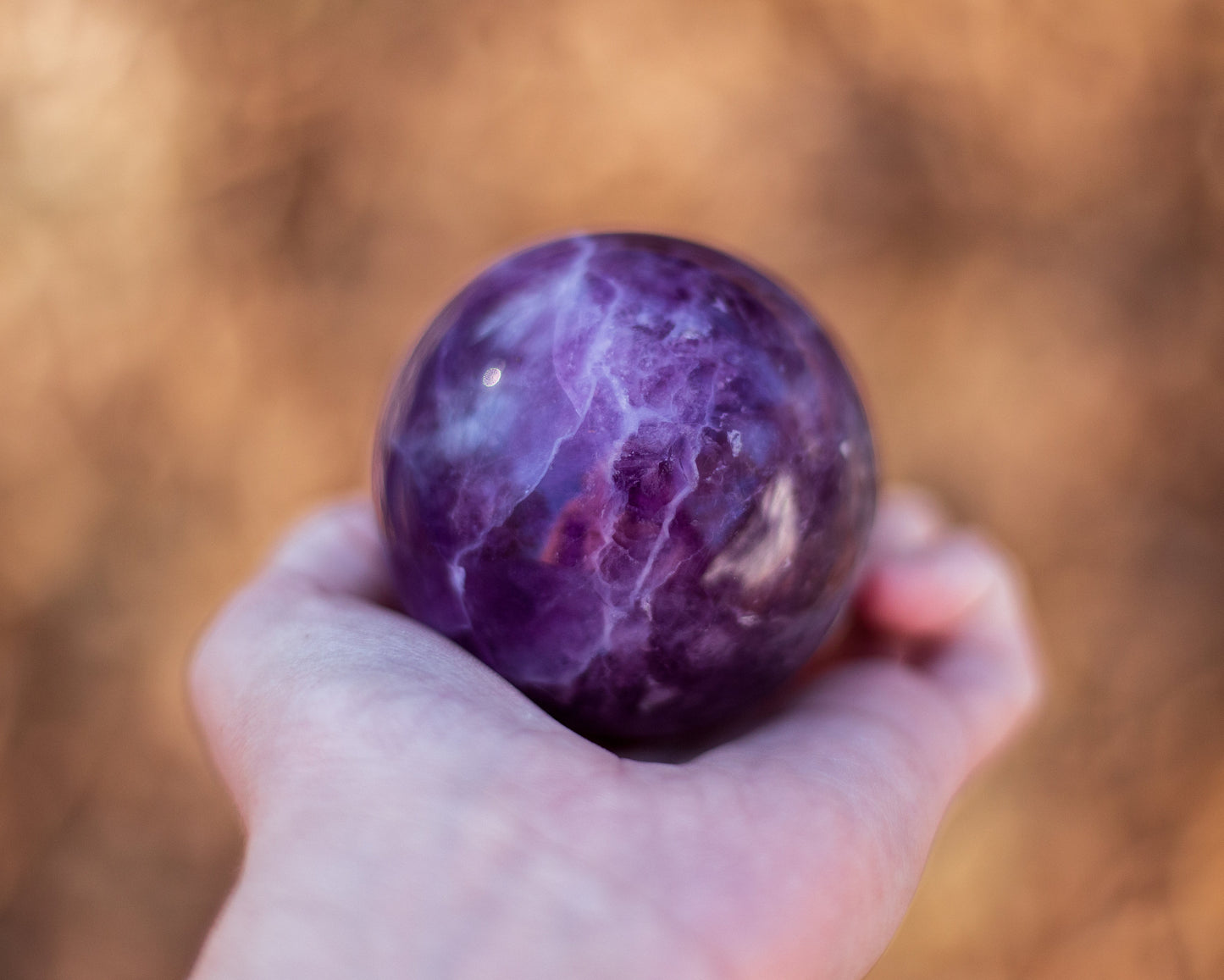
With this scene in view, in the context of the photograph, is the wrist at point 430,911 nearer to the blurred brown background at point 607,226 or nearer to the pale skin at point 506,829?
the pale skin at point 506,829

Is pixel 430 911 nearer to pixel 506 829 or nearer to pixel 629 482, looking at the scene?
pixel 506 829

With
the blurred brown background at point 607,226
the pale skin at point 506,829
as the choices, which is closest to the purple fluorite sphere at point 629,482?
the pale skin at point 506,829

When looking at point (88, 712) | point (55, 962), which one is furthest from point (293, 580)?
point (55, 962)

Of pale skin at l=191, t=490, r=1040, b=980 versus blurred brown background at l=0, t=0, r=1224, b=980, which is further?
blurred brown background at l=0, t=0, r=1224, b=980

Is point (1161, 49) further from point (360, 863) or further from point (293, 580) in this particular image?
point (360, 863)

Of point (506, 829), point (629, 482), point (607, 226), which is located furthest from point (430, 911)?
point (607, 226)

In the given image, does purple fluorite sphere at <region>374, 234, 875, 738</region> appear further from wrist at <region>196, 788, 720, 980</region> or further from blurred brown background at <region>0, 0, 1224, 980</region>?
blurred brown background at <region>0, 0, 1224, 980</region>

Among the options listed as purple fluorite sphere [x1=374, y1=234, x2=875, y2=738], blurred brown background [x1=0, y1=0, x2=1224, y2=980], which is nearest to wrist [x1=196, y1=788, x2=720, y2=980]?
purple fluorite sphere [x1=374, y1=234, x2=875, y2=738]

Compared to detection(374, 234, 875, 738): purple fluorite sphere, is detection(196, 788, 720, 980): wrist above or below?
below
